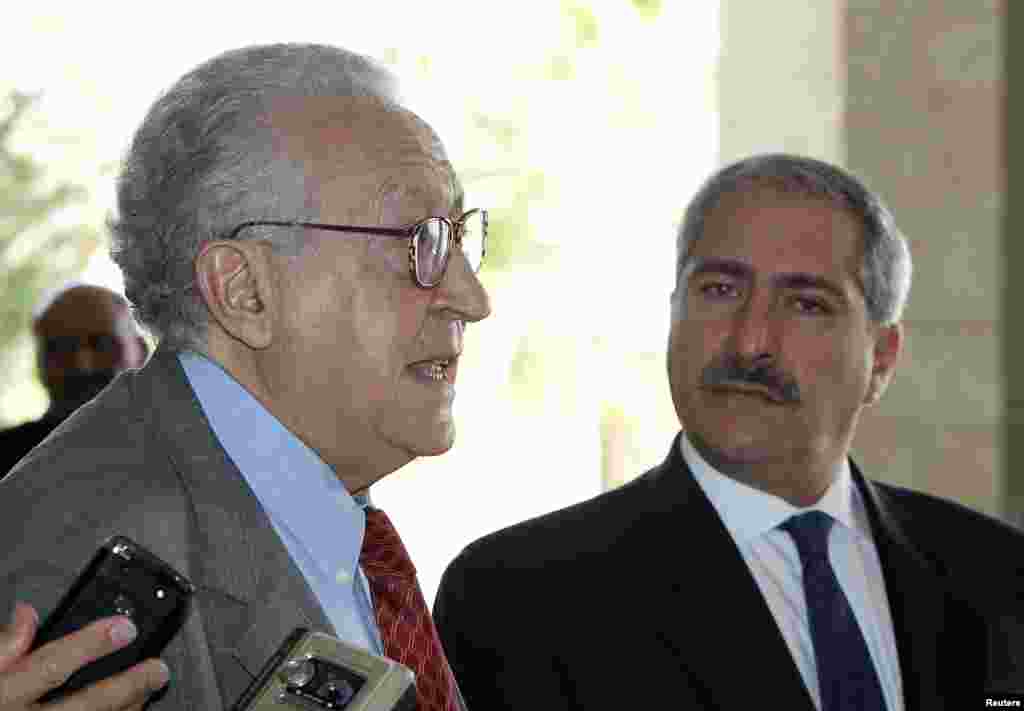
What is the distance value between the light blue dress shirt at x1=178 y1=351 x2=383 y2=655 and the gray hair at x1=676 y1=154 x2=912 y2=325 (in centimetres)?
150

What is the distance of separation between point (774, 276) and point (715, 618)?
0.76 metres

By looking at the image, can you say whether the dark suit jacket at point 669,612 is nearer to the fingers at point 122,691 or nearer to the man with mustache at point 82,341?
the fingers at point 122,691

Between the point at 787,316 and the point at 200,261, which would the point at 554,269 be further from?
the point at 200,261

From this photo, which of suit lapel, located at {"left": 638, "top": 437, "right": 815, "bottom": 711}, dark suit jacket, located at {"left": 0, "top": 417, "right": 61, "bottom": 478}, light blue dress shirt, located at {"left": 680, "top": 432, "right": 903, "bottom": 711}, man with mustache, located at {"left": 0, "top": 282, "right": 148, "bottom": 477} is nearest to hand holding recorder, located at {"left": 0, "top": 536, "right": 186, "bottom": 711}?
suit lapel, located at {"left": 638, "top": 437, "right": 815, "bottom": 711}

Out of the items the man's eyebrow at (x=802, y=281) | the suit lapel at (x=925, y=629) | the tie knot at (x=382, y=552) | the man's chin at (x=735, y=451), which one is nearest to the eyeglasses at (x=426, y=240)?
the tie knot at (x=382, y=552)

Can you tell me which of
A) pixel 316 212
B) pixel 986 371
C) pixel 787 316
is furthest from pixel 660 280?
pixel 316 212

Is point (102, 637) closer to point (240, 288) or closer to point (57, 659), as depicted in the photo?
point (57, 659)

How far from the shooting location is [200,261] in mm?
2072

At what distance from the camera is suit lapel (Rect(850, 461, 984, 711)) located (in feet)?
9.97

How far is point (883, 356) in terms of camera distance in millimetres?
3572

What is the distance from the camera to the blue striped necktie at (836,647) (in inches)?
117

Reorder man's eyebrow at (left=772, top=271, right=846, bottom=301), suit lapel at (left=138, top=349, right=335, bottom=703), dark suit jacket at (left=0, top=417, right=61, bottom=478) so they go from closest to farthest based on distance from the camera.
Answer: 1. suit lapel at (left=138, top=349, right=335, bottom=703)
2. man's eyebrow at (left=772, top=271, right=846, bottom=301)
3. dark suit jacket at (left=0, top=417, right=61, bottom=478)

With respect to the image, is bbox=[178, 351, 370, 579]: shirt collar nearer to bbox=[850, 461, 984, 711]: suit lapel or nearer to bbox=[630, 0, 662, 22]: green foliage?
bbox=[850, 461, 984, 711]: suit lapel

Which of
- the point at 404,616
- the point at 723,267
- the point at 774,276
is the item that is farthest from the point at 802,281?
the point at 404,616
